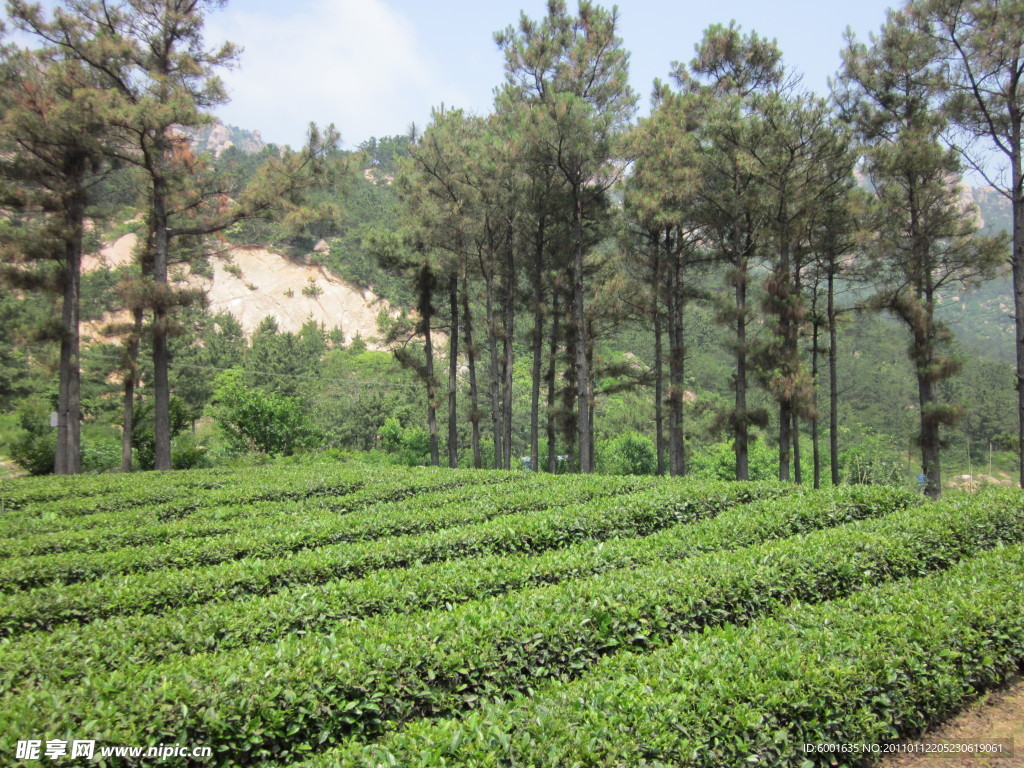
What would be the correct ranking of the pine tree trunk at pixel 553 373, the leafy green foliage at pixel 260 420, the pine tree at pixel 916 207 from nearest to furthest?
the pine tree at pixel 916 207 < the pine tree trunk at pixel 553 373 < the leafy green foliage at pixel 260 420

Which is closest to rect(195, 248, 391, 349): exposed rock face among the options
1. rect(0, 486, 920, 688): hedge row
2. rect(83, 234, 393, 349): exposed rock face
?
rect(83, 234, 393, 349): exposed rock face

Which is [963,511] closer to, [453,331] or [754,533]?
[754,533]

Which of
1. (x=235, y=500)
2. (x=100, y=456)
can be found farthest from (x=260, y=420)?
(x=235, y=500)

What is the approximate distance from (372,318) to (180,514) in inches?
2290

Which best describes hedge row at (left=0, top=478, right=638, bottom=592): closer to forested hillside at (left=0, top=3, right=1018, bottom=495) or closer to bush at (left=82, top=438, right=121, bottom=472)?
forested hillside at (left=0, top=3, right=1018, bottom=495)

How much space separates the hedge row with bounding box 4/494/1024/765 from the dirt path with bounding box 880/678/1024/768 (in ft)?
1.99

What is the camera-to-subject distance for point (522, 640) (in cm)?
491

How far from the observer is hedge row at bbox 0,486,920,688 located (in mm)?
4805

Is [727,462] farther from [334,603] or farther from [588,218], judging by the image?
[334,603]

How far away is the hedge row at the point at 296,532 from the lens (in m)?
7.81

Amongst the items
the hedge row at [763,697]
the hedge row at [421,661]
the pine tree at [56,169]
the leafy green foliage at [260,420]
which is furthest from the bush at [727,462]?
the hedge row at [763,697]

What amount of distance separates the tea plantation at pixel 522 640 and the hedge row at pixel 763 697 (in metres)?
0.02

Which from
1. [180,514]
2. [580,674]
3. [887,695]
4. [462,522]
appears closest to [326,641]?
[580,674]

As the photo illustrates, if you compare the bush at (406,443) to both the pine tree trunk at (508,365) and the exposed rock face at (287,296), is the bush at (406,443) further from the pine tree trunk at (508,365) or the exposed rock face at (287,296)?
the exposed rock face at (287,296)
